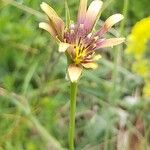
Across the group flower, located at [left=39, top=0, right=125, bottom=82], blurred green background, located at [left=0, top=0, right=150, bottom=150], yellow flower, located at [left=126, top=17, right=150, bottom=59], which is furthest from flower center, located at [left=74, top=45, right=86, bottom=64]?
blurred green background, located at [left=0, top=0, right=150, bottom=150]

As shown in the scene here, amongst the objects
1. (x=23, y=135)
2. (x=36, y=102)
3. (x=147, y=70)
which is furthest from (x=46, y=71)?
(x=147, y=70)

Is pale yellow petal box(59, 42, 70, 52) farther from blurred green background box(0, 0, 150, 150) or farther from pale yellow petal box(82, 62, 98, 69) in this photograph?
blurred green background box(0, 0, 150, 150)

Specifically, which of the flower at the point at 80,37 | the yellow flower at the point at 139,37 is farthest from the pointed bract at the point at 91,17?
the yellow flower at the point at 139,37

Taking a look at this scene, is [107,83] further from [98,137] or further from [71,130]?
[71,130]

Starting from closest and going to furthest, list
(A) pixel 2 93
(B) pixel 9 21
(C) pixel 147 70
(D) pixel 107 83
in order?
(C) pixel 147 70 < (A) pixel 2 93 < (B) pixel 9 21 < (D) pixel 107 83

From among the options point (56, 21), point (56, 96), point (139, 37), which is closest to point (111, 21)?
point (56, 21)

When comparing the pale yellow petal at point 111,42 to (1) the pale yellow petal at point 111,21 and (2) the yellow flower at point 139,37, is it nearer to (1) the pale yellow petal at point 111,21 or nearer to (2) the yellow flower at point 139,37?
(1) the pale yellow petal at point 111,21
